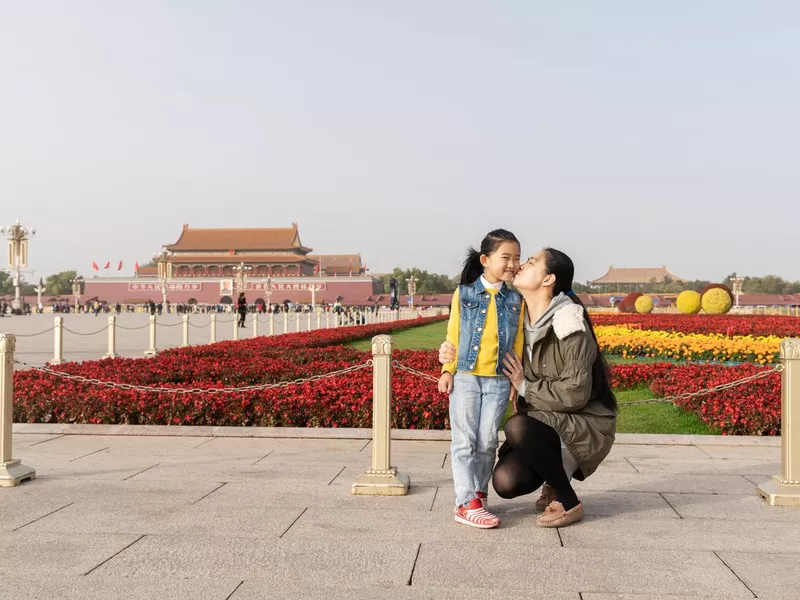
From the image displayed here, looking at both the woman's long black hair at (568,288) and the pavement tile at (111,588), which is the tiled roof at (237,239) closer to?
the woman's long black hair at (568,288)

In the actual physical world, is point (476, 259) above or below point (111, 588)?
above

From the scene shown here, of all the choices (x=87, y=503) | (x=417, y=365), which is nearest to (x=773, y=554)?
(x=87, y=503)

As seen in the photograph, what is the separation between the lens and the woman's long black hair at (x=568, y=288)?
3252 millimetres

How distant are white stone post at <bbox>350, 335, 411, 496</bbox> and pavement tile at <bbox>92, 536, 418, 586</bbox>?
0.80m

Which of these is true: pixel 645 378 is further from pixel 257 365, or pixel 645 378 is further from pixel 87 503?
pixel 87 503

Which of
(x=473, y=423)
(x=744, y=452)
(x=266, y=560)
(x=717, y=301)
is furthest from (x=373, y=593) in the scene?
(x=717, y=301)

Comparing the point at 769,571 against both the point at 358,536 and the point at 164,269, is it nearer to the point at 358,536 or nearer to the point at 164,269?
the point at 358,536

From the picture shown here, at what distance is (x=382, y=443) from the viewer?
385 centimetres

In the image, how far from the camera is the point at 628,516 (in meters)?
3.42

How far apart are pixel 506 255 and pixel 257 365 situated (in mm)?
5406

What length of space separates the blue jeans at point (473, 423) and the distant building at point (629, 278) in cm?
8879

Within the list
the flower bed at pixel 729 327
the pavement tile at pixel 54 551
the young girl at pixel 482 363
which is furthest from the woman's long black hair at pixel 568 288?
the flower bed at pixel 729 327

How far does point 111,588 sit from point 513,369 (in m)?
1.68

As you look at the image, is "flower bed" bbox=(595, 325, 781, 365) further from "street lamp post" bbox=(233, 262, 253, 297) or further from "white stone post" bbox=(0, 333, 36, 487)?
"street lamp post" bbox=(233, 262, 253, 297)
